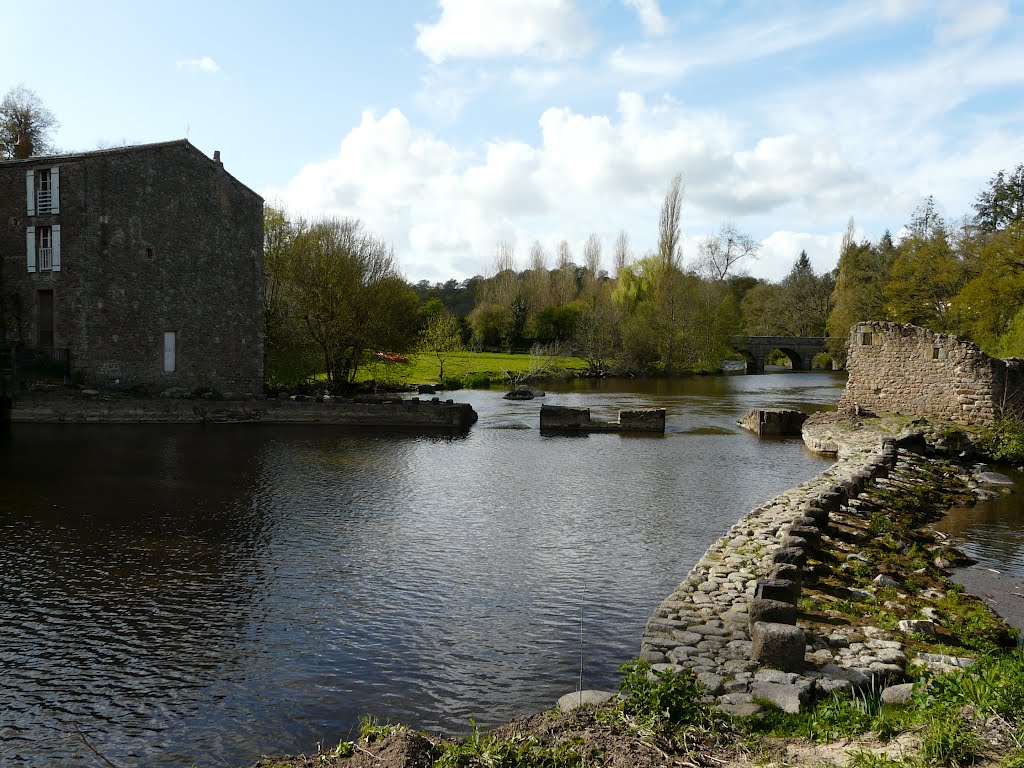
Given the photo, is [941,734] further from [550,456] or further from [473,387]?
[473,387]

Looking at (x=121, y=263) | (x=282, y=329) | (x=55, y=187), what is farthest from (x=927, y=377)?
(x=55, y=187)

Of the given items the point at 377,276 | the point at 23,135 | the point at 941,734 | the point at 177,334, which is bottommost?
the point at 941,734

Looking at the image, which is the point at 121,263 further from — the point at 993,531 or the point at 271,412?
the point at 993,531

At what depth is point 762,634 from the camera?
648cm

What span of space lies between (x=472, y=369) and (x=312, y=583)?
144ft

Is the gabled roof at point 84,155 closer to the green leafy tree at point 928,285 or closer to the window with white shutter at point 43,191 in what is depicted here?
the window with white shutter at point 43,191

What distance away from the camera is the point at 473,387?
47.4m

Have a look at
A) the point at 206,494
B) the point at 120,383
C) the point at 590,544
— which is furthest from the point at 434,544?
the point at 120,383

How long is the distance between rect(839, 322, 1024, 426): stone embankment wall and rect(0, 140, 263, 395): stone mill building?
25.5 metres

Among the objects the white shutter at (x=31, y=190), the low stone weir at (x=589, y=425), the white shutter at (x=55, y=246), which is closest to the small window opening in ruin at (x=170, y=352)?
the white shutter at (x=55, y=246)

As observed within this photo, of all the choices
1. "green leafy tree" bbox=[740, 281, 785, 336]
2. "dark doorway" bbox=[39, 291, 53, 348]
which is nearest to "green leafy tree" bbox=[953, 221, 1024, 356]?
"dark doorway" bbox=[39, 291, 53, 348]

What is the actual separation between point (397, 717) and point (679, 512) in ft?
28.8

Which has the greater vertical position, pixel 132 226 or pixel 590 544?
pixel 132 226

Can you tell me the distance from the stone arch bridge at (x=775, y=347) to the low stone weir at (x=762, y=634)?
58614 mm
